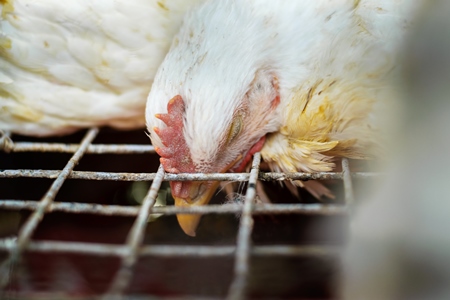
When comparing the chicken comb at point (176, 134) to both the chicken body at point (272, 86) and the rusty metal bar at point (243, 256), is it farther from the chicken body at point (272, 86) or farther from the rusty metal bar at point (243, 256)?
the rusty metal bar at point (243, 256)

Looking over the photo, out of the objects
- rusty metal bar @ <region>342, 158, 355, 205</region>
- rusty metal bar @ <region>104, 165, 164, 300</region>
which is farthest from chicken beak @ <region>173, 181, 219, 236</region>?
rusty metal bar @ <region>342, 158, 355, 205</region>

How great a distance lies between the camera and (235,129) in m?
1.34

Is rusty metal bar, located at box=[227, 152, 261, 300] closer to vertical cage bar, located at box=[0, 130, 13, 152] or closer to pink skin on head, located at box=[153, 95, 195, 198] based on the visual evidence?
pink skin on head, located at box=[153, 95, 195, 198]

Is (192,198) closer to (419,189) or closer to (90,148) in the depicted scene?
(90,148)

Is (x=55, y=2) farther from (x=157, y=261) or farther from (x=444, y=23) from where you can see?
(x=444, y=23)

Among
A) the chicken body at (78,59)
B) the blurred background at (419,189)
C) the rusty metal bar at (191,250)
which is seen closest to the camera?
the blurred background at (419,189)

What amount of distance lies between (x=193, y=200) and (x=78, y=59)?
1.70 ft

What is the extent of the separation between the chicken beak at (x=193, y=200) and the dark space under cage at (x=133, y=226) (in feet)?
0.16

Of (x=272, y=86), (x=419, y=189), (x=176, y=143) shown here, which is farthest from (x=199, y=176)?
(x=419, y=189)

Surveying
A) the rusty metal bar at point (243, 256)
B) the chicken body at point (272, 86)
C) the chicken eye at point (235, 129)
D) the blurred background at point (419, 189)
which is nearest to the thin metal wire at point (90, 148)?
the chicken body at point (272, 86)

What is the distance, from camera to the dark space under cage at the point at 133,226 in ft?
3.94

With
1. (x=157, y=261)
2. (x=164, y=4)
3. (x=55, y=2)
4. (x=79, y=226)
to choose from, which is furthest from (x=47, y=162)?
(x=164, y=4)

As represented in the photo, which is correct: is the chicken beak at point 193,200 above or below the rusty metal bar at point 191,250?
above

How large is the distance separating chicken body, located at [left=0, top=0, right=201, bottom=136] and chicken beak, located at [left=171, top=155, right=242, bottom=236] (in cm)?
36
